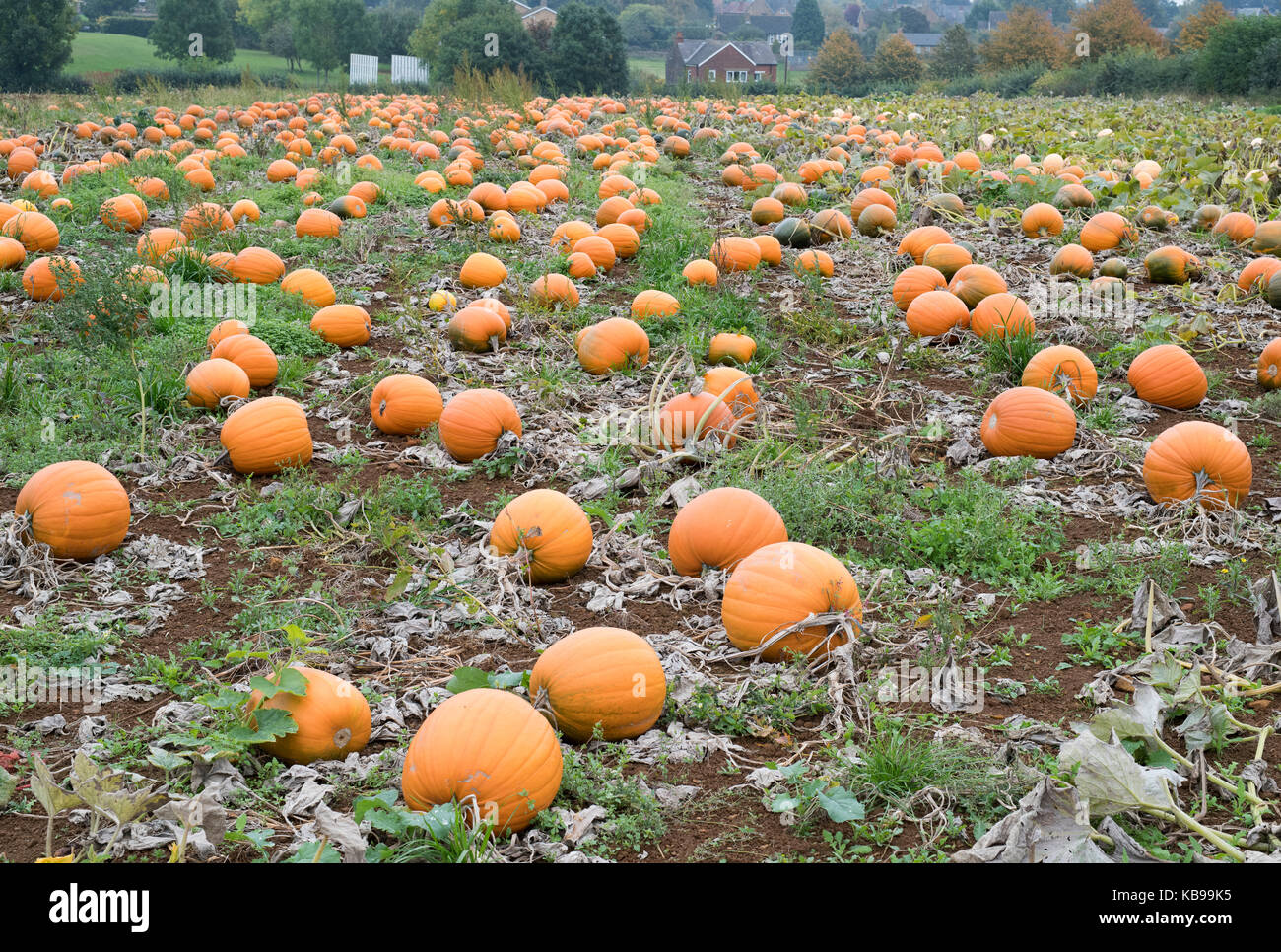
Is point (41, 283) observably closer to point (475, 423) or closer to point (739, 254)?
point (475, 423)

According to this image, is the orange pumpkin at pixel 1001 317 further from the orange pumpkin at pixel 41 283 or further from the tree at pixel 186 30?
the tree at pixel 186 30

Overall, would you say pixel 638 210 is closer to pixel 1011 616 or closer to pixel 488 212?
pixel 488 212

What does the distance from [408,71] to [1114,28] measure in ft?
105

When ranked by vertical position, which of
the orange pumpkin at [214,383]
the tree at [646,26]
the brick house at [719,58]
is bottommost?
the orange pumpkin at [214,383]

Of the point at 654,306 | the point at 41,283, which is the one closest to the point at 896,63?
the point at 654,306

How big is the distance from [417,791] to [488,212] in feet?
31.3

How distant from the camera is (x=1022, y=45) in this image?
4606 cm

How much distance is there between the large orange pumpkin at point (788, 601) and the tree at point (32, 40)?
45602mm

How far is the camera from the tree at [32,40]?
40.2 meters

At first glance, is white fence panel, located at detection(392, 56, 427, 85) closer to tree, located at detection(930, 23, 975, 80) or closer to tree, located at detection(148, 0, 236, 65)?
tree, located at detection(148, 0, 236, 65)

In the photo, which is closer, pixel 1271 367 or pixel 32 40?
pixel 1271 367

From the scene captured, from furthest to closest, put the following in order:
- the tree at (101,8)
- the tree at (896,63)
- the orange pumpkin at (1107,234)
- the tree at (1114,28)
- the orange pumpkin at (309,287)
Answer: the tree at (101,8) → the tree at (896,63) → the tree at (1114,28) → the orange pumpkin at (1107,234) → the orange pumpkin at (309,287)

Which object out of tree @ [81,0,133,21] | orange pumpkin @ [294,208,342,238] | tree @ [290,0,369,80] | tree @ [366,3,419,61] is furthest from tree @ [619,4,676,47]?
orange pumpkin @ [294,208,342,238]

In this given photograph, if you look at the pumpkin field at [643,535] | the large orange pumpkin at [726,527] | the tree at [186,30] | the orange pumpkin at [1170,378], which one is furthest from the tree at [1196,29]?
the tree at [186,30]
